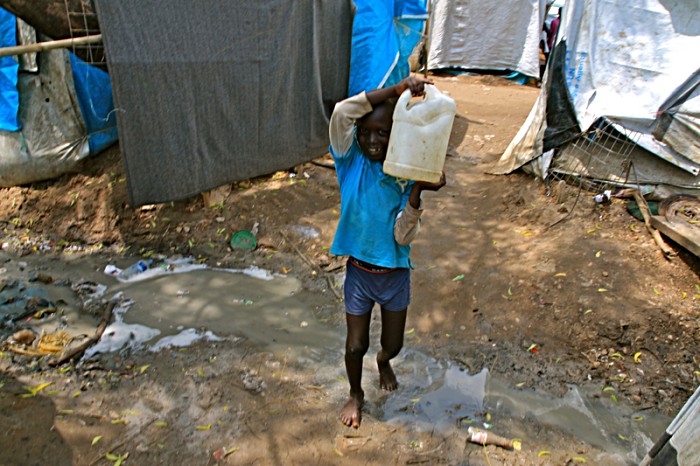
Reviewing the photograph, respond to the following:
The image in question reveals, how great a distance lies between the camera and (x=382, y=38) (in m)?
5.42

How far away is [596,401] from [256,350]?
207 cm

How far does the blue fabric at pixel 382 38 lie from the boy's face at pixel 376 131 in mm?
3694

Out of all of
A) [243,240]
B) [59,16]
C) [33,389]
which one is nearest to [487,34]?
[243,240]

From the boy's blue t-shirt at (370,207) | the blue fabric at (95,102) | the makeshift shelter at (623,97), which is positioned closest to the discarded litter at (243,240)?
the blue fabric at (95,102)

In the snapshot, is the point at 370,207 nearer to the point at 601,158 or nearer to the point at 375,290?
the point at 375,290

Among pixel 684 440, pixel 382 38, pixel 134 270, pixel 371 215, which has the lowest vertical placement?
pixel 134 270

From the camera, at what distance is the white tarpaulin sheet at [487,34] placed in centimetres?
991

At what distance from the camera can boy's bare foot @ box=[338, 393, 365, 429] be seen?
98.6 inches

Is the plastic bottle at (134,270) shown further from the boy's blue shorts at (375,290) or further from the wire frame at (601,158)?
the wire frame at (601,158)

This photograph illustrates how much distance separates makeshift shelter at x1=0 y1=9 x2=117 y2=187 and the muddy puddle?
1.08 metres

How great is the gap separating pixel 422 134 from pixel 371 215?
1.52ft

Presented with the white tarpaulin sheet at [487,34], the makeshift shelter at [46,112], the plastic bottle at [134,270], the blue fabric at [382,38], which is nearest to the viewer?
the plastic bottle at [134,270]

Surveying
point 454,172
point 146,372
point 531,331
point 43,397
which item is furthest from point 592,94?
point 43,397

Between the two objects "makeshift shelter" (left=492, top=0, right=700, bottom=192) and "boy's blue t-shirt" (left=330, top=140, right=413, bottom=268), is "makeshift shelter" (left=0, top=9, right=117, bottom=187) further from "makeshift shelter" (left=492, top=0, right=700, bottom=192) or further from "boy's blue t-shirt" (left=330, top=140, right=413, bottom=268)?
"makeshift shelter" (left=492, top=0, right=700, bottom=192)
